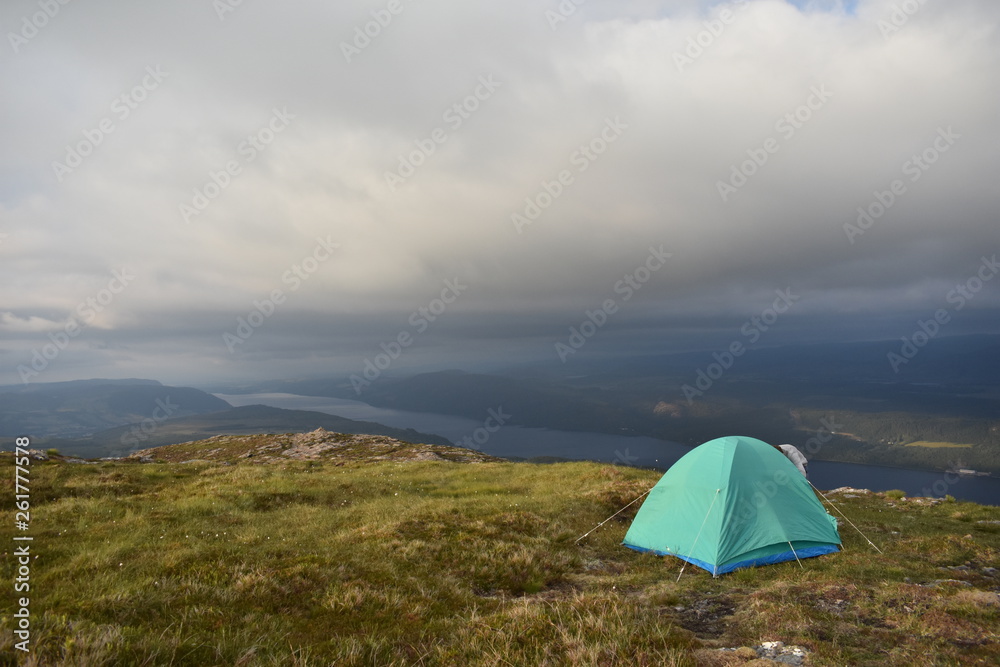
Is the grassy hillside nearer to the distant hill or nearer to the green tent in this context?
the green tent

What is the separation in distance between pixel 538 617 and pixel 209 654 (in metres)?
5.35

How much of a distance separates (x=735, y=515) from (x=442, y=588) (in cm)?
1109

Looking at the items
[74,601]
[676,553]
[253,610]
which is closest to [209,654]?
[253,610]

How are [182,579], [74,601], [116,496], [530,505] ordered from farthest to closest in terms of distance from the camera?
[530,505], [116,496], [182,579], [74,601]

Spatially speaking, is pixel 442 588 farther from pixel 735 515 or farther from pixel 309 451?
pixel 309 451

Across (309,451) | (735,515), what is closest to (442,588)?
(735,515)

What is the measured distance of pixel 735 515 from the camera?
52.0ft

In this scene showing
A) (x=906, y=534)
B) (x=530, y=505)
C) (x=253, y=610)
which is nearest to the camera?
(x=253, y=610)

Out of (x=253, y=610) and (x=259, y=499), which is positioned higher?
(x=253, y=610)

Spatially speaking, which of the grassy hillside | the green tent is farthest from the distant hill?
the green tent

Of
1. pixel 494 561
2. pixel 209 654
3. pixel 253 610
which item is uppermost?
pixel 209 654

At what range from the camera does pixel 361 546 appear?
14.0m

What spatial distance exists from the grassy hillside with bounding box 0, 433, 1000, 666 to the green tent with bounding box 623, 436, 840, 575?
0.68m

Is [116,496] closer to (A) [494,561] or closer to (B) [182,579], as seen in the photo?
(B) [182,579]
